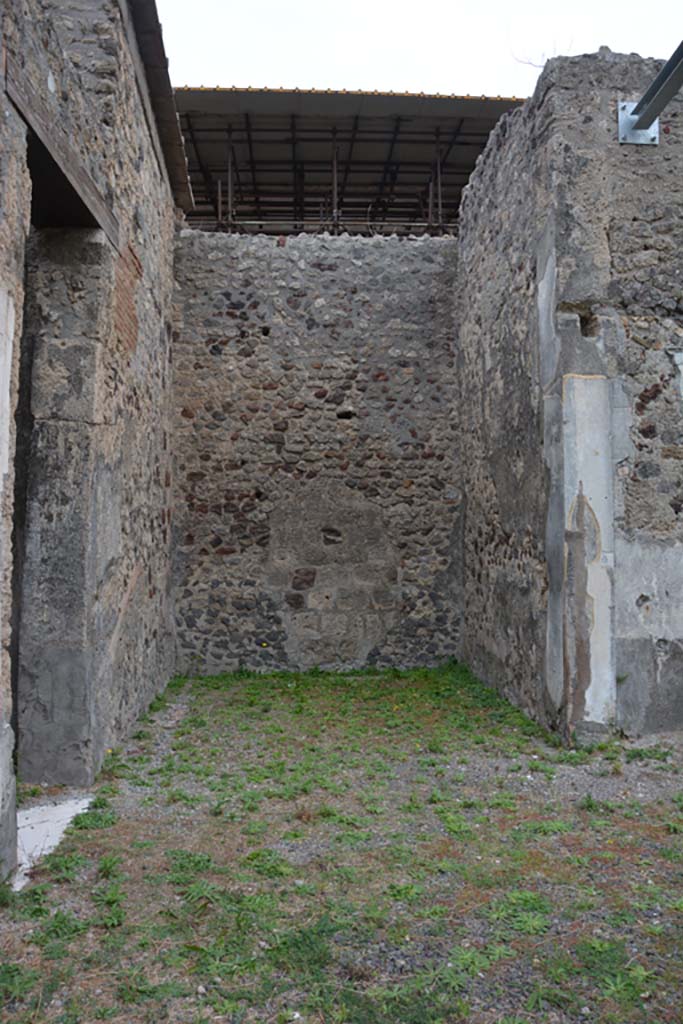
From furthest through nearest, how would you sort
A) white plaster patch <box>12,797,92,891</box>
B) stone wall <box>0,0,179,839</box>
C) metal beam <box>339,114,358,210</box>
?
metal beam <box>339,114,358,210</box>
stone wall <box>0,0,179,839</box>
white plaster patch <box>12,797,92,891</box>

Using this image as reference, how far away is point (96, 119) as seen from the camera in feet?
15.5

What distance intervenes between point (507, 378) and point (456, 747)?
2.89 metres

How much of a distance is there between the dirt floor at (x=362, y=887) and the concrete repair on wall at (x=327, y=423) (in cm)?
47

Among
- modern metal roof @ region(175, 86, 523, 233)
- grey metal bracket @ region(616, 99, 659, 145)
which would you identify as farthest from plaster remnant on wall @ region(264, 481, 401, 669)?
modern metal roof @ region(175, 86, 523, 233)

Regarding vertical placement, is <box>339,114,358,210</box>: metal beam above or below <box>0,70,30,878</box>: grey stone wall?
above

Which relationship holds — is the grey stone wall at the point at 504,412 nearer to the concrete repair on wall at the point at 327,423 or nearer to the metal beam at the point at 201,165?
the concrete repair on wall at the point at 327,423

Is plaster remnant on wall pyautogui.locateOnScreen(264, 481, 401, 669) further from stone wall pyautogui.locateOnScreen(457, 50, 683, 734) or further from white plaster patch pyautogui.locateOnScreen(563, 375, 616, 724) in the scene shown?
white plaster patch pyautogui.locateOnScreen(563, 375, 616, 724)

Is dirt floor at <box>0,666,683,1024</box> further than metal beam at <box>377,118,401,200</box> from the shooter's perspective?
No

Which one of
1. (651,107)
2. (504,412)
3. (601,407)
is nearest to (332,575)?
(504,412)

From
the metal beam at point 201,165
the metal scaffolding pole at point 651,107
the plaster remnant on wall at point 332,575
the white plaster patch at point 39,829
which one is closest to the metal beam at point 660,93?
the metal scaffolding pole at point 651,107

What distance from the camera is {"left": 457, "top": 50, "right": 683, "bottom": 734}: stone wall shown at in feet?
16.6

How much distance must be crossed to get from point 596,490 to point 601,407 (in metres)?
0.56

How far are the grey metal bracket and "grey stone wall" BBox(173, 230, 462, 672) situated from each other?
2854 mm

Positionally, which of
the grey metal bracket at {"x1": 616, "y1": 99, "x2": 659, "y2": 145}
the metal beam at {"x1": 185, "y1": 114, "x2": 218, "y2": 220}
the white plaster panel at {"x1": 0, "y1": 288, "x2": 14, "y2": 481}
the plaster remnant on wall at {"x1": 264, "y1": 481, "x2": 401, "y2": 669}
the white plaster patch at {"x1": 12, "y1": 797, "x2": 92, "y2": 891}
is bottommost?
the white plaster patch at {"x1": 12, "y1": 797, "x2": 92, "y2": 891}
